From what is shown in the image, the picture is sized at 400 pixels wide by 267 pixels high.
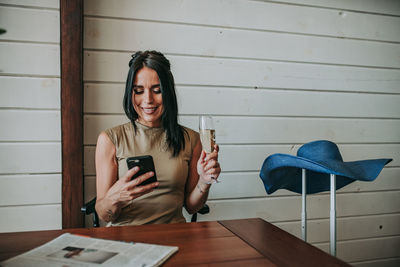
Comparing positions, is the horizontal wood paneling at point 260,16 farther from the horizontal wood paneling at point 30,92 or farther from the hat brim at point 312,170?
the hat brim at point 312,170

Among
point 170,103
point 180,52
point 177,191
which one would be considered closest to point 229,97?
point 180,52

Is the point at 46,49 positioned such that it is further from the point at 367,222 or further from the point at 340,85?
the point at 367,222

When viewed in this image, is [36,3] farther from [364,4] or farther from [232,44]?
[364,4]

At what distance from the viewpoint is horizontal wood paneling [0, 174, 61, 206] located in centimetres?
165

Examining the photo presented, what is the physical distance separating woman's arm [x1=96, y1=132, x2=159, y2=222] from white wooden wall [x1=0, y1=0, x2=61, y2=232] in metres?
0.40

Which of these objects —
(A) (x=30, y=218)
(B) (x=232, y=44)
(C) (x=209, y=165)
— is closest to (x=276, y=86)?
(B) (x=232, y=44)

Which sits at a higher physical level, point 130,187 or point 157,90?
point 157,90

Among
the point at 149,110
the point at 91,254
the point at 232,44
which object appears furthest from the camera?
the point at 232,44

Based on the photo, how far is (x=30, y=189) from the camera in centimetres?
168

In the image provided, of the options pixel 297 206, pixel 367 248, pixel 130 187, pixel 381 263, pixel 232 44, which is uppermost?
pixel 232 44

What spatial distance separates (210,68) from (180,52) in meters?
0.21

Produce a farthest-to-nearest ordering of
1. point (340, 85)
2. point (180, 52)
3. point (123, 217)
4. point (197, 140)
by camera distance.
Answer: point (340, 85) < point (180, 52) < point (197, 140) < point (123, 217)

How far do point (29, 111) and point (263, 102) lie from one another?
1.42 m

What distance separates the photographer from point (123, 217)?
1420 mm
